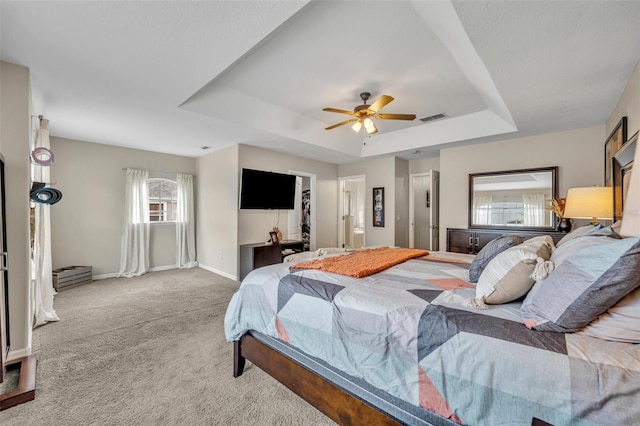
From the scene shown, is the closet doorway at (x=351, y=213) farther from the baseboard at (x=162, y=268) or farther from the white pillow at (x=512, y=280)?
the white pillow at (x=512, y=280)

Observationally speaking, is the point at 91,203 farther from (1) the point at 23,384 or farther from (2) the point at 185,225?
(1) the point at 23,384

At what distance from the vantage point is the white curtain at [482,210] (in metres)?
4.57

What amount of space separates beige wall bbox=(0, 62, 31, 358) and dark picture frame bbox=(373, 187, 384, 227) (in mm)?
5356

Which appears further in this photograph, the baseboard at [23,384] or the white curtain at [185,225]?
the white curtain at [185,225]

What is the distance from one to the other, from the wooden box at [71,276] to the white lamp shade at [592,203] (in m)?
6.60

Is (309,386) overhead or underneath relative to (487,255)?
underneath

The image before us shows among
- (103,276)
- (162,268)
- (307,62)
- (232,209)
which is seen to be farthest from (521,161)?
(103,276)

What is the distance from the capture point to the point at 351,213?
27.3 feet

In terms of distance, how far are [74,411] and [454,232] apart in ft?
16.2

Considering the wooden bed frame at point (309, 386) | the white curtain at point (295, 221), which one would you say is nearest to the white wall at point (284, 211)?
the white curtain at point (295, 221)

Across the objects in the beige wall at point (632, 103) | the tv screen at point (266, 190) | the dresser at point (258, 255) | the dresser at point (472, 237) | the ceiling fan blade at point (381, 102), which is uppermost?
the ceiling fan blade at point (381, 102)

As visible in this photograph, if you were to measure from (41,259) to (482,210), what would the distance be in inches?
237

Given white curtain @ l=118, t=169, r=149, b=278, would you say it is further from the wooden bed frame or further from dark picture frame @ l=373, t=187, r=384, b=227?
dark picture frame @ l=373, t=187, r=384, b=227

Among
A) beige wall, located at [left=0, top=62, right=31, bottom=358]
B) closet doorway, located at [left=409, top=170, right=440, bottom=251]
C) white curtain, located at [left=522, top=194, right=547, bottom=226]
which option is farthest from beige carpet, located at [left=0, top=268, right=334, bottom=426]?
closet doorway, located at [left=409, top=170, right=440, bottom=251]
